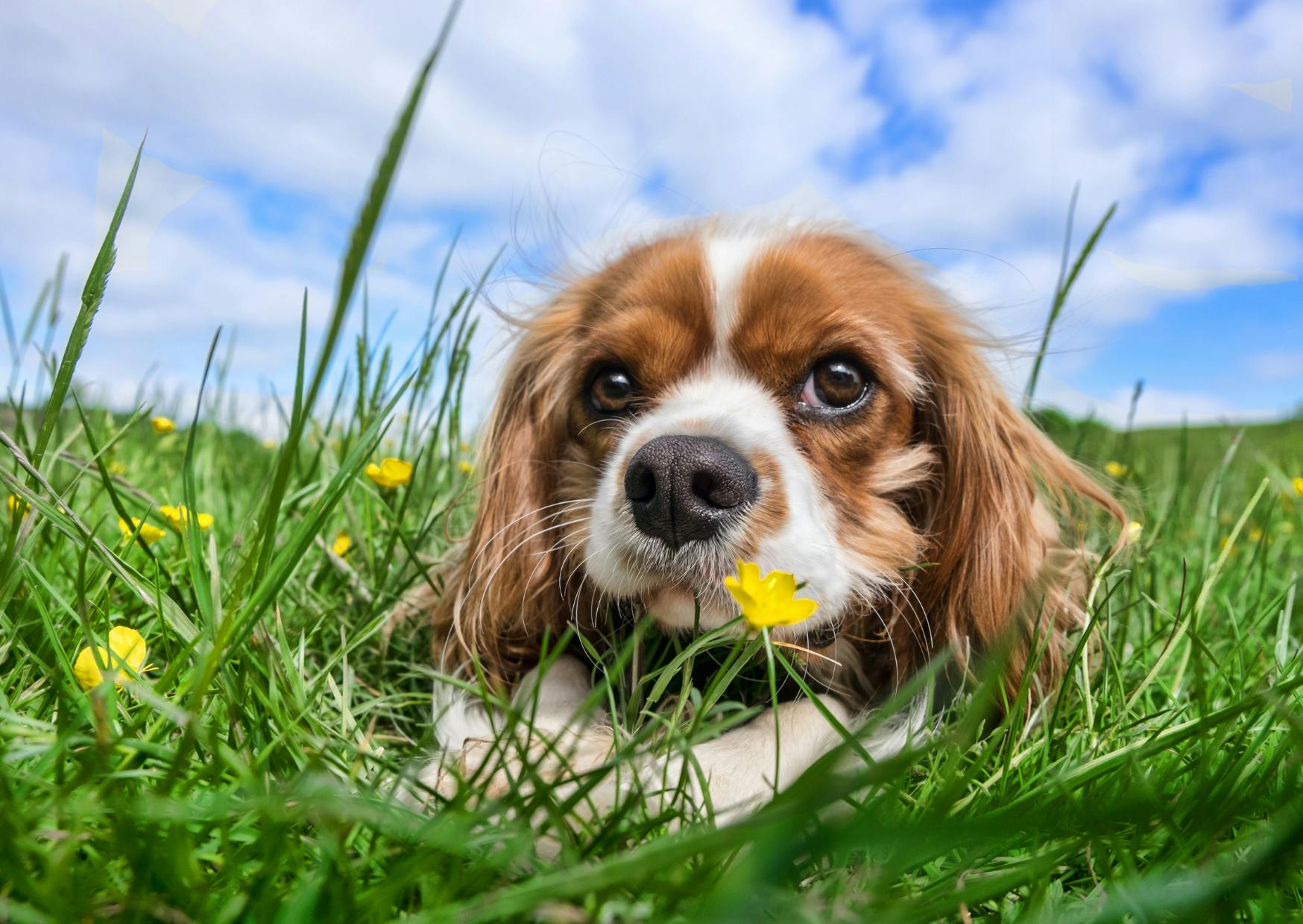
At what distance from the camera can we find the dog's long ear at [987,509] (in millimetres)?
1700

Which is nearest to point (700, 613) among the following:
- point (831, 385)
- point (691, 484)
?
point (691, 484)

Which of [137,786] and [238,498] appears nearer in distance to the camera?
[137,786]

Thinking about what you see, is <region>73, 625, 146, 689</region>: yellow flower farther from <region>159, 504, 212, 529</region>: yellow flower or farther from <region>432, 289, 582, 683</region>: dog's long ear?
<region>432, 289, 582, 683</region>: dog's long ear

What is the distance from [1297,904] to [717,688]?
689mm

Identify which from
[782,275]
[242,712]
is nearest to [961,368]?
[782,275]

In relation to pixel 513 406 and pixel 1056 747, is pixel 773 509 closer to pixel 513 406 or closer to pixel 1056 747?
pixel 1056 747

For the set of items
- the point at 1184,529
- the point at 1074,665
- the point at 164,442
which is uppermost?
the point at 1184,529

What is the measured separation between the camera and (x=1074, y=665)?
125 centimetres

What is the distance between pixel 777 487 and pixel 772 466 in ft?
0.13

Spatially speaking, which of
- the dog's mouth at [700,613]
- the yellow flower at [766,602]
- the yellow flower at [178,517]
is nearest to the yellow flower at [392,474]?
the yellow flower at [178,517]

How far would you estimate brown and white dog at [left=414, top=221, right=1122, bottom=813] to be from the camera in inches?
56.5

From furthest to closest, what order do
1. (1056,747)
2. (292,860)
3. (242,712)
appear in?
(1056,747) < (242,712) < (292,860)

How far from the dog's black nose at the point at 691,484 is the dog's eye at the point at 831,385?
1.05ft

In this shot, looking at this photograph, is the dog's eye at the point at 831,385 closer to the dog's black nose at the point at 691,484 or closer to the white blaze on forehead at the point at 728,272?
the white blaze on forehead at the point at 728,272
